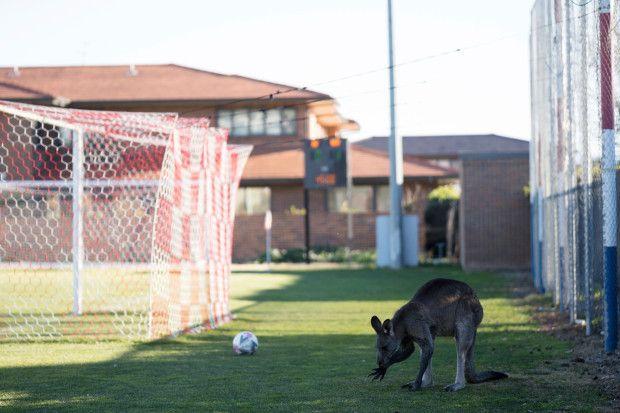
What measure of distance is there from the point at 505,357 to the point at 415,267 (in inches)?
904

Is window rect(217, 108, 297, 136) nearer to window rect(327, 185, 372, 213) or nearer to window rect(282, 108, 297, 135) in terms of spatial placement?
window rect(282, 108, 297, 135)

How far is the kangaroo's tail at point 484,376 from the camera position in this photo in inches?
353

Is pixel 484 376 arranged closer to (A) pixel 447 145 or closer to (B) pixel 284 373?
(B) pixel 284 373

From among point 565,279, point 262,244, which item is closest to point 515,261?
point 262,244

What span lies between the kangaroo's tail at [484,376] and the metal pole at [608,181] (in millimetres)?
2200

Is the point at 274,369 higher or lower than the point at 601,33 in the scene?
lower

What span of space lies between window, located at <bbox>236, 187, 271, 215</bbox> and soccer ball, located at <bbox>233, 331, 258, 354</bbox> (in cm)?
3324

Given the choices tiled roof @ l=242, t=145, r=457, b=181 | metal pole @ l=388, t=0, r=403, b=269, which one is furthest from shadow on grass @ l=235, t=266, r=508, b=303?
tiled roof @ l=242, t=145, r=457, b=181

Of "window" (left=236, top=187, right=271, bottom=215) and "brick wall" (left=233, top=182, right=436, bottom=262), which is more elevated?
"window" (left=236, top=187, right=271, bottom=215)

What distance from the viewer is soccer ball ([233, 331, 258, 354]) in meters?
11.6

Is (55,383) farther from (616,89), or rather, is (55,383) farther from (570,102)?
(570,102)

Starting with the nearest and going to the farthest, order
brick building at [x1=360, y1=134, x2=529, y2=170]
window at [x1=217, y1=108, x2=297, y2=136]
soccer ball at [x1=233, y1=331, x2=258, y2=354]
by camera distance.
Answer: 1. soccer ball at [x1=233, y1=331, x2=258, y2=354]
2. window at [x1=217, y1=108, x2=297, y2=136]
3. brick building at [x1=360, y1=134, x2=529, y2=170]

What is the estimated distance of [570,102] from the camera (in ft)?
44.5

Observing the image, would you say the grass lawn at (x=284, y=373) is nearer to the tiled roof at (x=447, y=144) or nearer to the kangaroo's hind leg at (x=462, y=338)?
the kangaroo's hind leg at (x=462, y=338)
